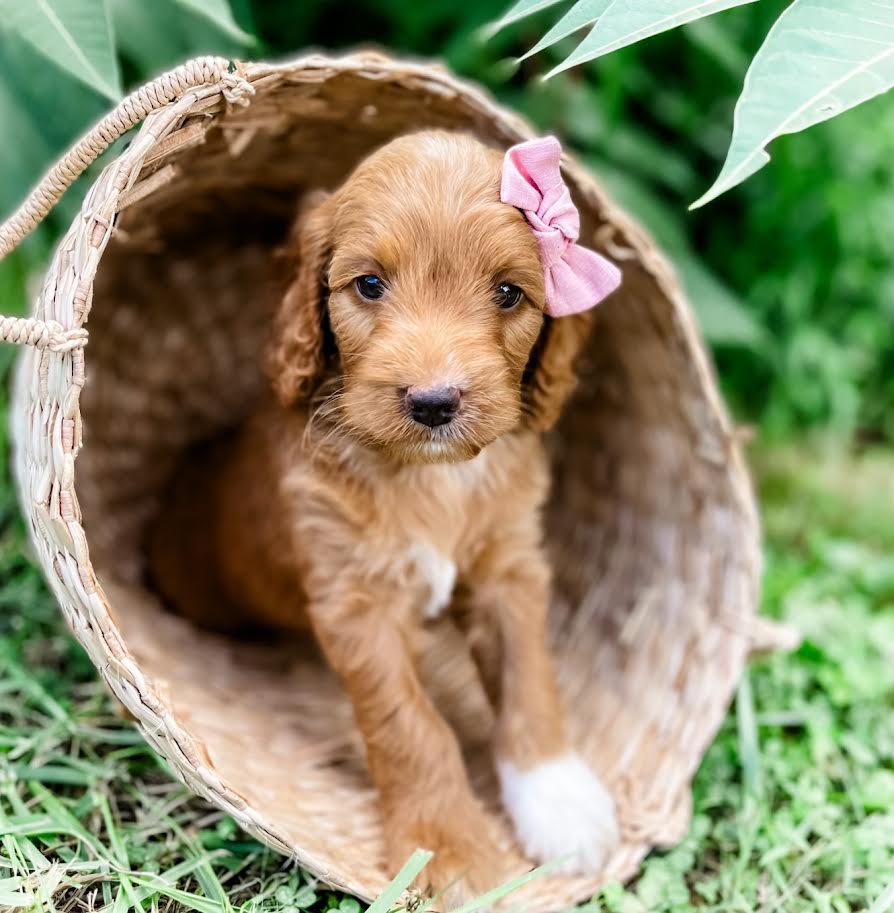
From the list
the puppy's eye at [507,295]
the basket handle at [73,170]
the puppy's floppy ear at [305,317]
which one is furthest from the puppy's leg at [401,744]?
the basket handle at [73,170]

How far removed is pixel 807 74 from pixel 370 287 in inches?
38.1

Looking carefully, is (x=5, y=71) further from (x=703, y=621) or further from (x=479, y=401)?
(x=703, y=621)

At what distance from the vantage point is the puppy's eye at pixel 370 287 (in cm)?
232

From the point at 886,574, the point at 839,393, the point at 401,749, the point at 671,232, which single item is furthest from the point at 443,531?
the point at 839,393

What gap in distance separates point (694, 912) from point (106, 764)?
1.55 metres

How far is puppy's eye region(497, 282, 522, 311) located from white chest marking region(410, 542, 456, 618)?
2.15 feet

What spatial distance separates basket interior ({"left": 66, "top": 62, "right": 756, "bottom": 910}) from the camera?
276 cm

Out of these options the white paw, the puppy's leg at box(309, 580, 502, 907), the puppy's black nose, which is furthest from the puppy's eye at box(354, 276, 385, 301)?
the white paw

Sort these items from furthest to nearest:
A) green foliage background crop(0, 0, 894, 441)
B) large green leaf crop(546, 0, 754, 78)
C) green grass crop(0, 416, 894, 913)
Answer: green foliage background crop(0, 0, 894, 441) < green grass crop(0, 416, 894, 913) < large green leaf crop(546, 0, 754, 78)

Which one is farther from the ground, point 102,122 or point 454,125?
point 102,122

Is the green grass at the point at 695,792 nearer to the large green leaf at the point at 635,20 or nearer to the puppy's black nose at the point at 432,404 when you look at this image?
the puppy's black nose at the point at 432,404

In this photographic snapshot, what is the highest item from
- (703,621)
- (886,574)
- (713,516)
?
(713,516)

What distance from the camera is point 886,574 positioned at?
3863 mm

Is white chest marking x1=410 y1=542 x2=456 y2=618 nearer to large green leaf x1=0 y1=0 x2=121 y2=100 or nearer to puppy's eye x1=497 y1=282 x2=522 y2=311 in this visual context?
puppy's eye x1=497 y1=282 x2=522 y2=311
